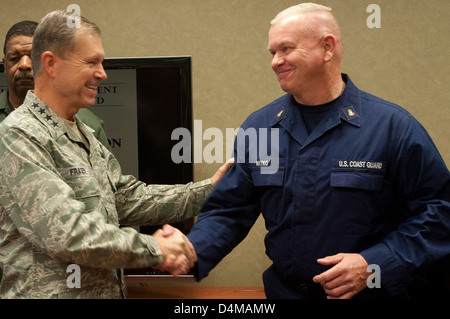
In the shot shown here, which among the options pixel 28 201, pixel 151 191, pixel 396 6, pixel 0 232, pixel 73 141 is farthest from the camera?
pixel 396 6

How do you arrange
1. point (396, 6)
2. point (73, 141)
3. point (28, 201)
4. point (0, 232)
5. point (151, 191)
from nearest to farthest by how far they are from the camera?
point (28, 201) < point (0, 232) < point (73, 141) < point (151, 191) < point (396, 6)

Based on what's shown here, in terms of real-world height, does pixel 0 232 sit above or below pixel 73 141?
below

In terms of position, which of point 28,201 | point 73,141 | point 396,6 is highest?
point 396,6

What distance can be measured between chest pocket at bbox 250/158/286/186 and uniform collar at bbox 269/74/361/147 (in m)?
0.11

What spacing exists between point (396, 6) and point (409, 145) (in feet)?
6.11

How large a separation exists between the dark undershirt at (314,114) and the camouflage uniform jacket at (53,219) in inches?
25.9

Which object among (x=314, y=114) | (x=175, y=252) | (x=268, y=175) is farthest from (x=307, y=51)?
(x=175, y=252)

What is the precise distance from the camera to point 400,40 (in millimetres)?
3062

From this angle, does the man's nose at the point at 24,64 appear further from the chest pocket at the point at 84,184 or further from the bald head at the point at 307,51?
the bald head at the point at 307,51

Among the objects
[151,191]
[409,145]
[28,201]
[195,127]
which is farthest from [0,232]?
[195,127]

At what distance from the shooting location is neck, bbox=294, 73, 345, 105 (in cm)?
168

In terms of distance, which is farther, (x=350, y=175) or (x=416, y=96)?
(x=416, y=96)

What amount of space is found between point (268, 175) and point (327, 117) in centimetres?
28
